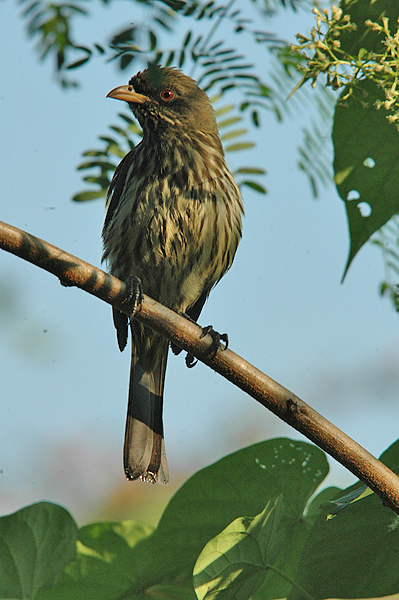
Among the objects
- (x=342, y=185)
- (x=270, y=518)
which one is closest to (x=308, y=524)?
(x=270, y=518)

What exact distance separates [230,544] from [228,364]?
511 mm

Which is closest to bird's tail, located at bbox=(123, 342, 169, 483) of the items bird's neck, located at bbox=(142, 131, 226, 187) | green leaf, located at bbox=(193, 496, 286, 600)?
bird's neck, located at bbox=(142, 131, 226, 187)

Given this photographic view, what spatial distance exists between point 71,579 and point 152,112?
8.15 ft

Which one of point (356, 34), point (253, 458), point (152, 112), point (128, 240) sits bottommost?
point (253, 458)

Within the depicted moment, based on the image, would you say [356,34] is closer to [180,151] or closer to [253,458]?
[253,458]

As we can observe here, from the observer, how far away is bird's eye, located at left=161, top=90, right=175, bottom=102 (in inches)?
131

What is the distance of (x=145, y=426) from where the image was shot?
2.98 meters

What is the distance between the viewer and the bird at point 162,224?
296cm

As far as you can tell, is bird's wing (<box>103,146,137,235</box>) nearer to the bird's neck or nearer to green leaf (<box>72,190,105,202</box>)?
the bird's neck

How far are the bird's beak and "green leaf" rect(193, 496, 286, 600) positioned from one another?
7.69 feet

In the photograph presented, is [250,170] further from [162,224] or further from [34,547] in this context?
[34,547]

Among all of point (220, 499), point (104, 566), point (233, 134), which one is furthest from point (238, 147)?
point (104, 566)

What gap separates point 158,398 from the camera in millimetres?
3201

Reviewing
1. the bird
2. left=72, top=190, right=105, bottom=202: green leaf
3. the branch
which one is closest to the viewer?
the branch
